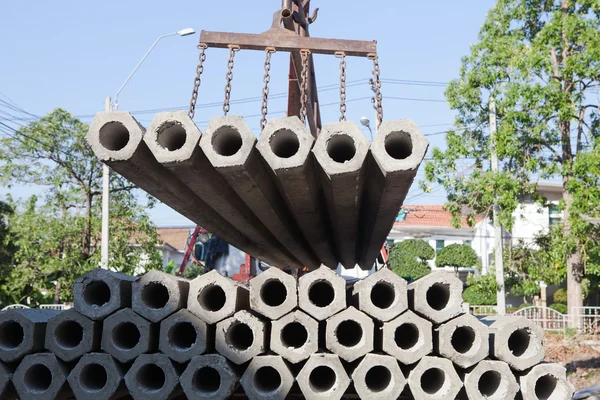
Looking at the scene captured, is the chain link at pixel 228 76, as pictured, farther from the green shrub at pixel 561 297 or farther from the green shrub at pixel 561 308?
the green shrub at pixel 561 297

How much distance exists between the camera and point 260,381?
404cm

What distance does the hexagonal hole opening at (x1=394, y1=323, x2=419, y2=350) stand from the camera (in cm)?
406

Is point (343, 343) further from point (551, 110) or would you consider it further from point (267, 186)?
point (551, 110)

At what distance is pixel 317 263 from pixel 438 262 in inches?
1051

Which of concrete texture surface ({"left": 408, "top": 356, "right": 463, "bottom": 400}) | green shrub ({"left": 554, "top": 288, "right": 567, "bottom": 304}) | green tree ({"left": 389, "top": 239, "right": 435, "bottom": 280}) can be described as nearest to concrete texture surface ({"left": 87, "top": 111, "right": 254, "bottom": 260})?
concrete texture surface ({"left": 408, "top": 356, "right": 463, "bottom": 400})

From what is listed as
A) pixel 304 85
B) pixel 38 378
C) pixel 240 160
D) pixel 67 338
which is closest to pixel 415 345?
pixel 240 160

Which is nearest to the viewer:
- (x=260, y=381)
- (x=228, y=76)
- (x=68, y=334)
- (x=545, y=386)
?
(x=260, y=381)

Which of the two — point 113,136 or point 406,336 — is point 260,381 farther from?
point 113,136

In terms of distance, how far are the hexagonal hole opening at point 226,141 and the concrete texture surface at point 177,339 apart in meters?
0.96

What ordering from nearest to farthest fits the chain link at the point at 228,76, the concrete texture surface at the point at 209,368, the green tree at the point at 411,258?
1. the concrete texture surface at the point at 209,368
2. the chain link at the point at 228,76
3. the green tree at the point at 411,258

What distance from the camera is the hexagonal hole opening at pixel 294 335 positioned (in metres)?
4.06

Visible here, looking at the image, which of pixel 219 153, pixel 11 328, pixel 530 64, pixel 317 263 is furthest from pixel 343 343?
pixel 530 64

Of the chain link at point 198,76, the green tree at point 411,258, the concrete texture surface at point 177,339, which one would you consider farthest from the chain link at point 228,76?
the green tree at point 411,258

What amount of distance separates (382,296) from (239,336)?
0.90m
